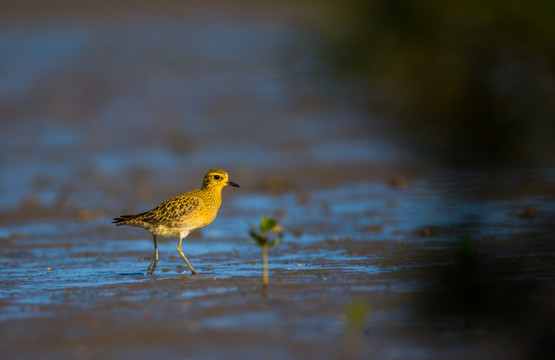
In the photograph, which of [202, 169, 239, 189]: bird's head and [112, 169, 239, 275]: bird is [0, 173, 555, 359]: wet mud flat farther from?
[202, 169, 239, 189]: bird's head

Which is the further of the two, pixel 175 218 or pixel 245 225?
pixel 245 225

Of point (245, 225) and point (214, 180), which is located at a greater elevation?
point (214, 180)

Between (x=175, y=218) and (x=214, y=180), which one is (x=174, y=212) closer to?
(x=175, y=218)

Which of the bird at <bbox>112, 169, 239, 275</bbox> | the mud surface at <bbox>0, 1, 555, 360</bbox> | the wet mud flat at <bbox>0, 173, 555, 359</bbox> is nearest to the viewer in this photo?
the wet mud flat at <bbox>0, 173, 555, 359</bbox>

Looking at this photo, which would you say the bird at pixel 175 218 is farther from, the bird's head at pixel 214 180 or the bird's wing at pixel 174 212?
the bird's head at pixel 214 180

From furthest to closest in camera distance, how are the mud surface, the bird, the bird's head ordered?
1. the bird's head
2. the bird
3. the mud surface

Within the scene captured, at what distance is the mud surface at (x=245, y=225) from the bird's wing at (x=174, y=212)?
536mm

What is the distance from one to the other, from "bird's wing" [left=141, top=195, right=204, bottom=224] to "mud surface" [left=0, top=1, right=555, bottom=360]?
1.76 ft

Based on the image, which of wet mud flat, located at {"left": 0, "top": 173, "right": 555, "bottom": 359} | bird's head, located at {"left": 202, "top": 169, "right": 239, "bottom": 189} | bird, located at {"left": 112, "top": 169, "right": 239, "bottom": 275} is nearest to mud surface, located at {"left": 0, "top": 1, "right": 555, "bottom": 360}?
wet mud flat, located at {"left": 0, "top": 173, "right": 555, "bottom": 359}

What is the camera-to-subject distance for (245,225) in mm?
11336

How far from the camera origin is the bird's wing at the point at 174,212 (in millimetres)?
8836

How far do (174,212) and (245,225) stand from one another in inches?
102

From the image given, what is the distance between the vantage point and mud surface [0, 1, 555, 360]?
543 centimetres

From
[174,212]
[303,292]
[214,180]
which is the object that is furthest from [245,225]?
[303,292]
